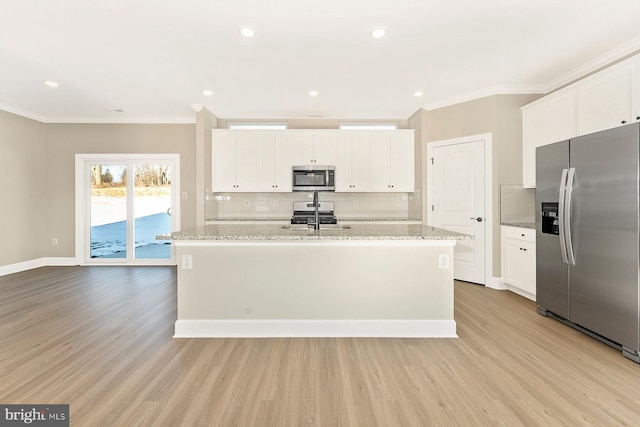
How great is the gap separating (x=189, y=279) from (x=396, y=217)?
357cm

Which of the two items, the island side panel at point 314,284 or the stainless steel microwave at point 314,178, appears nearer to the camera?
the island side panel at point 314,284

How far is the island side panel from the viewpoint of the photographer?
2512mm

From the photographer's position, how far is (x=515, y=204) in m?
3.81

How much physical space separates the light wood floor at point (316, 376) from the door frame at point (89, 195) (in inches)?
90.8

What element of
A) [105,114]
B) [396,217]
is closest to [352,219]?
[396,217]

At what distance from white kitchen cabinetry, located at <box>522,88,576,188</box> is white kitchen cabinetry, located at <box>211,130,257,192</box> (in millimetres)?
3912

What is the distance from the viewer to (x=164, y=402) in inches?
66.1

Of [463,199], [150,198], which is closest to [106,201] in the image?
[150,198]

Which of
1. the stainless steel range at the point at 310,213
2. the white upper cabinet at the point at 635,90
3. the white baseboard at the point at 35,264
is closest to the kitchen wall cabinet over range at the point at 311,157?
the stainless steel range at the point at 310,213

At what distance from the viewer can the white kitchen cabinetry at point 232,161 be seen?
471 cm

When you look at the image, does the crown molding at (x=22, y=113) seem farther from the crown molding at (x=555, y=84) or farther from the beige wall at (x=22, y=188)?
the crown molding at (x=555, y=84)

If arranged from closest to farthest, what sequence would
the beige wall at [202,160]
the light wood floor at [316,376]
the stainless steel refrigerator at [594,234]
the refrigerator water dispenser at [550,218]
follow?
1. the light wood floor at [316,376]
2. the stainless steel refrigerator at [594,234]
3. the refrigerator water dispenser at [550,218]
4. the beige wall at [202,160]

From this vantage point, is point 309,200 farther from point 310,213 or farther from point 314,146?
point 314,146

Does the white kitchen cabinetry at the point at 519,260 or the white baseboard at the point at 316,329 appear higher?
the white kitchen cabinetry at the point at 519,260
